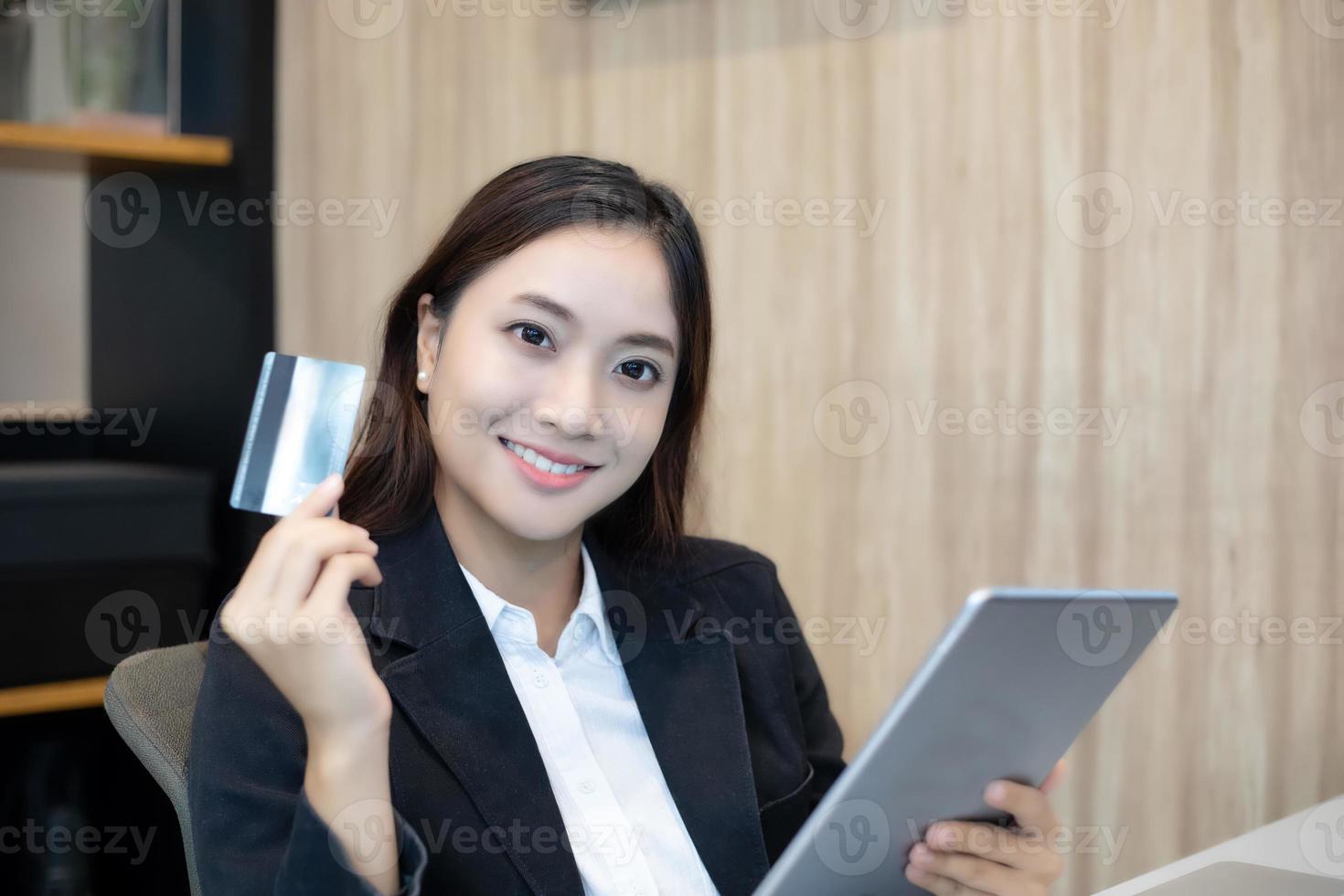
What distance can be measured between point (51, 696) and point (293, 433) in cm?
125

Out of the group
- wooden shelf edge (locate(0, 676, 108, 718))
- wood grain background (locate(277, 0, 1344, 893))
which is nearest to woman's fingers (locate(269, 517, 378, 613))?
wood grain background (locate(277, 0, 1344, 893))

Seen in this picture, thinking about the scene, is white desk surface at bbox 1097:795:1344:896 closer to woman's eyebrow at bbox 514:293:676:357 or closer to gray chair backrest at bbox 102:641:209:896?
woman's eyebrow at bbox 514:293:676:357

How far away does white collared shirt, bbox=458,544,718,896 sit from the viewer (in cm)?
119

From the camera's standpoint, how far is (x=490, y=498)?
1240 millimetres

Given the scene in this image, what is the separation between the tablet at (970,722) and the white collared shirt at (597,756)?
0.25 meters

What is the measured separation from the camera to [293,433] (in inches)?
41.4

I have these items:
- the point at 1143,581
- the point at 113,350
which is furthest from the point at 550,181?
the point at 113,350

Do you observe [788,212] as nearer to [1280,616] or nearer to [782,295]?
[782,295]

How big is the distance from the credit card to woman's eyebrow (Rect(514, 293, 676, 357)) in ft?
0.68

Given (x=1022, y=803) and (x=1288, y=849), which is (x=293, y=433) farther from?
(x=1288, y=849)

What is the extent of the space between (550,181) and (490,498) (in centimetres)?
33

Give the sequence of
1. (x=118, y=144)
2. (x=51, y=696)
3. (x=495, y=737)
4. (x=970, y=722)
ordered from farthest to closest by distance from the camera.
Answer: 1. (x=118, y=144)
2. (x=51, y=696)
3. (x=495, y=737)
4. (x=970, y=722)

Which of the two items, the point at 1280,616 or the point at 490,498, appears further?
the point at 1280,616

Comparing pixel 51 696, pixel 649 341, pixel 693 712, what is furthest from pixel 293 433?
pixel 51 696
